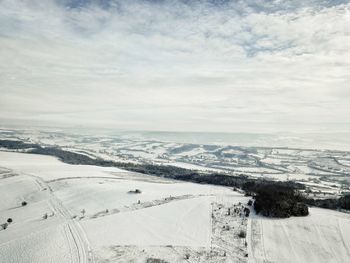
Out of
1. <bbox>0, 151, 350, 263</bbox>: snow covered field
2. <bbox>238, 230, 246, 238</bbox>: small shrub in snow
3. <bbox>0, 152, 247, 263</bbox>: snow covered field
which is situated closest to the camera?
<bbox>0, 151, 350, 263</bbox>: snow covered field

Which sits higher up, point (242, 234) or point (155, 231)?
point (242, 234)

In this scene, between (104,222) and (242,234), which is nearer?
(242,234)

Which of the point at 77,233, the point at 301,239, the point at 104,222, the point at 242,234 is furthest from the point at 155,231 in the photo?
the point at 301,239

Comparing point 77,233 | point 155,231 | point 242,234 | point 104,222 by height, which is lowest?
point 77,233

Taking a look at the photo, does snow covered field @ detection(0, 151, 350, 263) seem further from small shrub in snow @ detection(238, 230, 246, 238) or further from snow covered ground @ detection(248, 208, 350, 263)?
small shrub in snow @ detection(238, 230, 246, 238)

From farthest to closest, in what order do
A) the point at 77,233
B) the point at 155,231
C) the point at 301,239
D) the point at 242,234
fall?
the point at 155,231 < the point at 77,233 < the point at 242,234 < the point at 301,239

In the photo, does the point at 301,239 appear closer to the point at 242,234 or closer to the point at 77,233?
the point at 242,234

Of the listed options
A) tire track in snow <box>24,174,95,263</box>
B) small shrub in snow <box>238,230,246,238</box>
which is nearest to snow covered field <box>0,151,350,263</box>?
tire track in snow <box>24,174,95,263</box>

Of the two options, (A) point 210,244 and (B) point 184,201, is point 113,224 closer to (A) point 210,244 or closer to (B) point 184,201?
(A) point 210,244

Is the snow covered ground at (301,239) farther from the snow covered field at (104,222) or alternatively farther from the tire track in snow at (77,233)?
the tire track in snow at (77,233)
